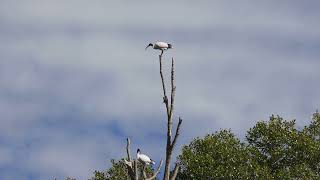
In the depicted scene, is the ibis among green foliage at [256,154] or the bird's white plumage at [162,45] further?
Result: the ibis among green foliage at [256,154]

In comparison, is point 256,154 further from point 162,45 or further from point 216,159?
point 162,45

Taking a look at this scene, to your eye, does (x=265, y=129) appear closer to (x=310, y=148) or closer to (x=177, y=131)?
(x=310, y=148)

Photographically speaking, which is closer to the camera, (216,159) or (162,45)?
(162,45)

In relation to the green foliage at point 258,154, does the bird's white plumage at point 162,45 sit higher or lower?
lower

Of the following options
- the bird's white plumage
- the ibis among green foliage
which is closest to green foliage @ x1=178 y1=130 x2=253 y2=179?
the ibis among green foliage

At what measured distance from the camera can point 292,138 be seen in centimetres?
6294

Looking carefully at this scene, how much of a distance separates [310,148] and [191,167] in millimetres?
9301

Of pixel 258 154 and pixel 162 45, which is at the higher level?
pixel 258 154

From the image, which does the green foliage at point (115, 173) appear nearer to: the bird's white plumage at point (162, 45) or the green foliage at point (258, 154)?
the green foliage at point (258, 154)

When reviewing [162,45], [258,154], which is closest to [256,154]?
[258,154]

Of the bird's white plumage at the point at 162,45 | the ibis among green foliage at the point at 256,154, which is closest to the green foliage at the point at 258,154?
the ibis among green foliage at the point at 256,154

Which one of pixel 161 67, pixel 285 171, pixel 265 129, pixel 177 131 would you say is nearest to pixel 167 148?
pixel 177 131

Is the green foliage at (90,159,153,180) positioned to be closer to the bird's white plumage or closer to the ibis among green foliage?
the ibis among green foliage

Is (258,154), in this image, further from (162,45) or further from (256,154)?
(162,45)
